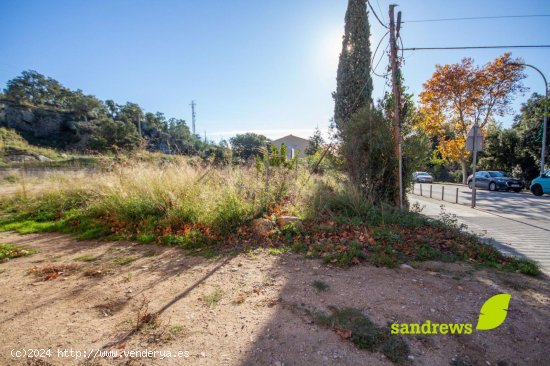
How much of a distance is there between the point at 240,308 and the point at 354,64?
457 inches

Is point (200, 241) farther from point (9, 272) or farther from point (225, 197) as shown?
point (9, 272)

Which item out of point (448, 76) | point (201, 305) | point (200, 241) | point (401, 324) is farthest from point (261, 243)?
point (448, 76)

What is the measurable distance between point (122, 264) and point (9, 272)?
5.28ft

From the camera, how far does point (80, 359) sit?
187 cm

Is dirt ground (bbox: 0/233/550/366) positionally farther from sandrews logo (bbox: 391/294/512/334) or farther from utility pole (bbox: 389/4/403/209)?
utility pole (bbox: 389/4/403/209)

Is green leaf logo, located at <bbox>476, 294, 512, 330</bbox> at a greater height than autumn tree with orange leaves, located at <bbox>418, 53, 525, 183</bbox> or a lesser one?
lesser

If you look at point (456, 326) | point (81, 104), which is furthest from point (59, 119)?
point (456, 326)

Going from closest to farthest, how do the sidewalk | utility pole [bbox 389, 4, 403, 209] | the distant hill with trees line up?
1. the sidewalk
2. utility pole [bbox 389, 4, 403, 209]
3. the distant hill with trees

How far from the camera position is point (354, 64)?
35.4ft

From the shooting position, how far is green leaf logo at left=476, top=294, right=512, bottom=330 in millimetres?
2307

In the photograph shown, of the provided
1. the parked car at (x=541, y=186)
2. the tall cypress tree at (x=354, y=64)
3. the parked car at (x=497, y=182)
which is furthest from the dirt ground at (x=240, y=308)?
the parked car at (x=497, y=182)

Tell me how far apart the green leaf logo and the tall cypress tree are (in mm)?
8624

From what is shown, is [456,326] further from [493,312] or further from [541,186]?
[541,186]

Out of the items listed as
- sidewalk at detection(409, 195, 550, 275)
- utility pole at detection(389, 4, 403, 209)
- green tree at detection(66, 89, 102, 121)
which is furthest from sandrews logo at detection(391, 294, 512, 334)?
green tree at detection(66, 89, 102, 121)
